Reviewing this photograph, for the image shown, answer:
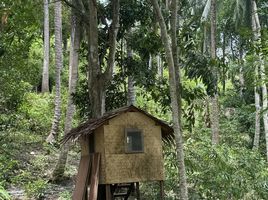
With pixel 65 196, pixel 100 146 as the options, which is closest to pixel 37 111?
pixel 65 196

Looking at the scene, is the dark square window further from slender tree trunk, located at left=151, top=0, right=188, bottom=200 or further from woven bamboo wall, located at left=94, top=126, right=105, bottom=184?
slender tree trunk, located at left=151, top=0, right=188, bottom=200

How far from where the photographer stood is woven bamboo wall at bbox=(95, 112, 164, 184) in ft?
23.6

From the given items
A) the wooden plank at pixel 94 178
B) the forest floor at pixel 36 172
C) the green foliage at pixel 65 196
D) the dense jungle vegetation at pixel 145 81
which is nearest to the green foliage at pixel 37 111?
the forest floor at pixel 36 172

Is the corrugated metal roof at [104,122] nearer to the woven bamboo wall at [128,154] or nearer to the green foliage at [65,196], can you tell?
the woven bamboo wall at [128,154]

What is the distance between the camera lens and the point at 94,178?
7148 mm

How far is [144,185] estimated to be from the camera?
9578 mm

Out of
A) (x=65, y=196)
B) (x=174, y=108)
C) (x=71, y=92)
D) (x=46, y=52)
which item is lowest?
(x=65, y=196)

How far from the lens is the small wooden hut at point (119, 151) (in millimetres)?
7180

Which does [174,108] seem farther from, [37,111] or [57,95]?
[37,111]

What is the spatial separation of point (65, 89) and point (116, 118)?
15367 millimetres

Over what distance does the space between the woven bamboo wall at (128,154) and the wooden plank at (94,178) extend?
0.08 meters

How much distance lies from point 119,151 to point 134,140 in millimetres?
341

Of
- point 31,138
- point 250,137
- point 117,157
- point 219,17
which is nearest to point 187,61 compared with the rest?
point 117,157

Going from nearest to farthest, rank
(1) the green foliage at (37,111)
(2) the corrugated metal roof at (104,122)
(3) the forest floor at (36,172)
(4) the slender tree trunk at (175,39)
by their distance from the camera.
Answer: (2) the corrugated metal roof at (104,122) < (4) the slender tree trunk at (175,39) < (3) the forest floor at (36,172) < (1) the green foliage at (37,111)
